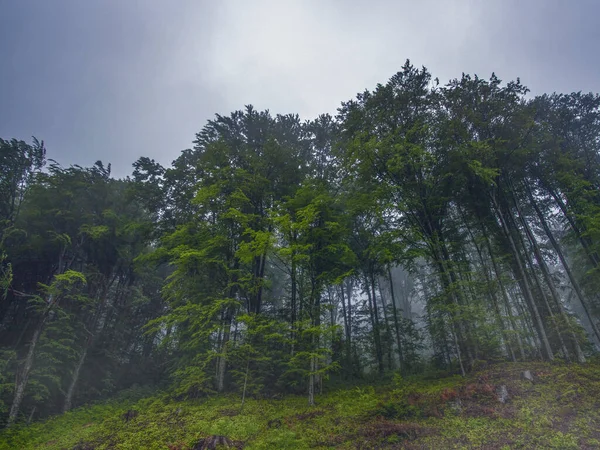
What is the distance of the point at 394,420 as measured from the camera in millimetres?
8383

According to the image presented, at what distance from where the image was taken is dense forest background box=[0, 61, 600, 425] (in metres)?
12.8

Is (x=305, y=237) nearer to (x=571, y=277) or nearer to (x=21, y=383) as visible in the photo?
(x=571, y=277)

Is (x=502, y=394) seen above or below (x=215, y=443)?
above

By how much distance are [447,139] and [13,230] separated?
905 inches

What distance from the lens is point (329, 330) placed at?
10.4 m

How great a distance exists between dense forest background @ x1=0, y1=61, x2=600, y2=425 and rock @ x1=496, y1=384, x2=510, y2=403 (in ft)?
9.11

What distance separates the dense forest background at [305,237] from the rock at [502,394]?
9.11 feet

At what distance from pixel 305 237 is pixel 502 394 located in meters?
8.42

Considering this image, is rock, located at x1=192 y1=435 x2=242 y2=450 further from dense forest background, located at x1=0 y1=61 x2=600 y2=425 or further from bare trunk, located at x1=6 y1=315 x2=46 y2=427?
bare trunk, located at x1=6 y1=315 x2=46 y2=427

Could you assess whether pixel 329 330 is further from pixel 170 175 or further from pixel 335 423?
pixel 170 175

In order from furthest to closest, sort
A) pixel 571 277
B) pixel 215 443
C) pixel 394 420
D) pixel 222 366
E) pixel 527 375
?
pixel 571 277 < pixel 222 366 < pixel 527 375 < pixel 394 420 < pixel 215 443

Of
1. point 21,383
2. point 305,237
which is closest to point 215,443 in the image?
point 305,237

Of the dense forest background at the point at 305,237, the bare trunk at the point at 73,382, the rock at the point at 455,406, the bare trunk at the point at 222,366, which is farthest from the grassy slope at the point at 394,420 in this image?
the bare trunk at the point at 73,382

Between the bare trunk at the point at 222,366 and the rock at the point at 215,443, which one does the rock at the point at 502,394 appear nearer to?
the rock at the point at 215,443
